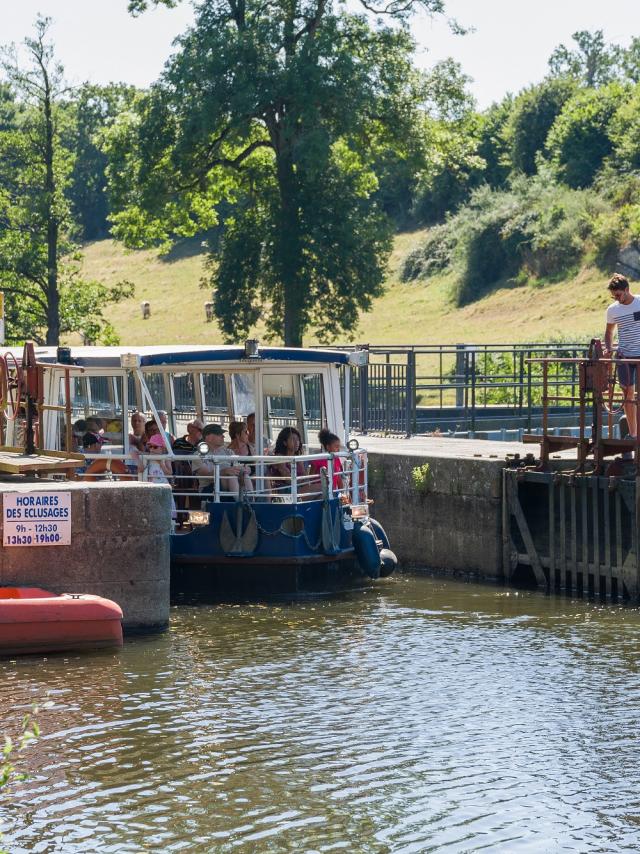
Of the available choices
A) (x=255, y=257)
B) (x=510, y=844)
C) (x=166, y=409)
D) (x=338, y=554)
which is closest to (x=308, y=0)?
(x=255, y=257)

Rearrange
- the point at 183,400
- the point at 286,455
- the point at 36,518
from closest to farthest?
1. the point at 36,518
2. the point at 286,455
3. the point at 183,400

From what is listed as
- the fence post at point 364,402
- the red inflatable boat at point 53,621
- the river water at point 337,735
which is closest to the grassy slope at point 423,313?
the fence post at point 364,402

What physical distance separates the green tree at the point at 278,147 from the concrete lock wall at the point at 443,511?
591 inches

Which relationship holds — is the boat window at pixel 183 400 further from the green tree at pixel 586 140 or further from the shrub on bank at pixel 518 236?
the green tree at pixel 586 140

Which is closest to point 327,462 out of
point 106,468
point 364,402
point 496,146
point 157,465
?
point 157,465

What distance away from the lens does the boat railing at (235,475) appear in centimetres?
1727

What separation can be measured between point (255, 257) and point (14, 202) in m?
6.50

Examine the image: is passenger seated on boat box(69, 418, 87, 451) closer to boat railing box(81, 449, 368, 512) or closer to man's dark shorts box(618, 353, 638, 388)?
boat railing box(81, 449, 368, 512)

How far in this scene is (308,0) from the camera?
36688mm

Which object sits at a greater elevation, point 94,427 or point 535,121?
point 535,121

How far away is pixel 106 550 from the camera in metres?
14.6

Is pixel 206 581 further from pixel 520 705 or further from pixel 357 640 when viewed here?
pixel 520 705

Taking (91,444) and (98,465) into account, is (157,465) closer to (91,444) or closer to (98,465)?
(98,465)

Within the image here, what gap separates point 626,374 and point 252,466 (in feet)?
14.3
